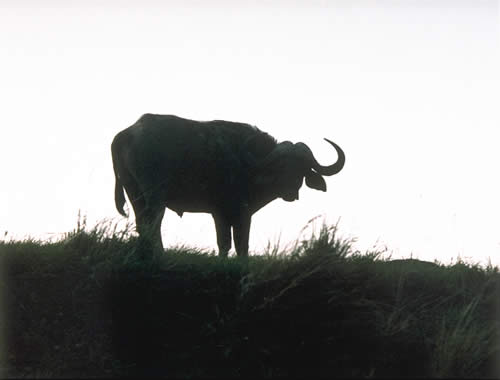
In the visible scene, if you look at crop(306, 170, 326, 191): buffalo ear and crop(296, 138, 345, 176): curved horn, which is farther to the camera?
crop(306, 170, 326, 191): buffalo ear

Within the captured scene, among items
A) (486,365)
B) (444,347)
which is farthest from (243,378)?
(486,365)

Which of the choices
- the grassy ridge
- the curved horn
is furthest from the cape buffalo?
the grassy ridge

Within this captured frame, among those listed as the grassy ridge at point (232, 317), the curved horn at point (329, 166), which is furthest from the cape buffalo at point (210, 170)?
the grassy ridge at point (232, 317)

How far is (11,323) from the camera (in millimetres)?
5934

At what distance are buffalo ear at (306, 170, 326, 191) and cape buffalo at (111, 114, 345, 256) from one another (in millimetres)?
17

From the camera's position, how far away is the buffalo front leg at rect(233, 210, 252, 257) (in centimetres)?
962

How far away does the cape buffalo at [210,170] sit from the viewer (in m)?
9.30

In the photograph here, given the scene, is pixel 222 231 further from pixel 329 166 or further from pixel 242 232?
pixel 329 166

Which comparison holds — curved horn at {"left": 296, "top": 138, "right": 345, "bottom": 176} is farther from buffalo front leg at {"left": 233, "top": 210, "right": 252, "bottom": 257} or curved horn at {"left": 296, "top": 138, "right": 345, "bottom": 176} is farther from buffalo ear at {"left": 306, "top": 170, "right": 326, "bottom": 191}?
buffalo front leg at {"left": 233, "top": 210, "right": 252, "bottom": 257}

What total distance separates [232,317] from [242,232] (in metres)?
3.85

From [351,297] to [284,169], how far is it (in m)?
4.32

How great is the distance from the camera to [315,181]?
34.9 ft

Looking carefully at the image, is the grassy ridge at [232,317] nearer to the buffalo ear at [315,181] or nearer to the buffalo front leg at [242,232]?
the buffalo front leg at [242,232]

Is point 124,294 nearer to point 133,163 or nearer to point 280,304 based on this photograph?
point 280,304
